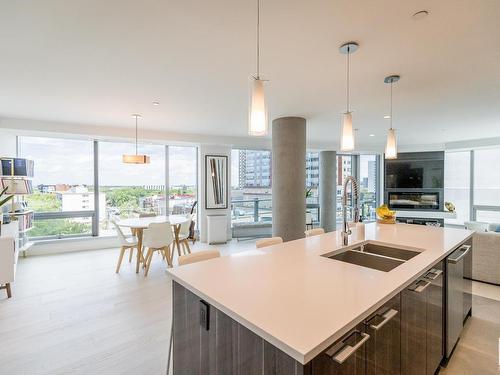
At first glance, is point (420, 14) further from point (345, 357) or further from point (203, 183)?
point (203, 183)

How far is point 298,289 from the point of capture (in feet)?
4.19

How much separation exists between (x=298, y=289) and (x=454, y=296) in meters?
1.66

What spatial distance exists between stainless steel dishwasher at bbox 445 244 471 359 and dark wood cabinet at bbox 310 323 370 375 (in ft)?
4.36

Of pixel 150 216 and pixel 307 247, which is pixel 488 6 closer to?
pixel 307 247

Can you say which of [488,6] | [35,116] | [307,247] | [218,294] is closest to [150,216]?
[35,116]

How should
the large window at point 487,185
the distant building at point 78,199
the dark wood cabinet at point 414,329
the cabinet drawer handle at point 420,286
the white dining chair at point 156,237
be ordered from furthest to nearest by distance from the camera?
the large window at point 487,185
the distant building at point 78,199
the white dining chair at point 156,237
the cabinet drawer handle at point 420,286
the dark wood cabinet at point 414,329

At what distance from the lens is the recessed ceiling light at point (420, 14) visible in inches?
68.9

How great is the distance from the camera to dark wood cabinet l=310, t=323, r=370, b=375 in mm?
895

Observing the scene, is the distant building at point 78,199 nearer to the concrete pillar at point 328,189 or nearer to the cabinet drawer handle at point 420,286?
the concrete pillar at point 328,189

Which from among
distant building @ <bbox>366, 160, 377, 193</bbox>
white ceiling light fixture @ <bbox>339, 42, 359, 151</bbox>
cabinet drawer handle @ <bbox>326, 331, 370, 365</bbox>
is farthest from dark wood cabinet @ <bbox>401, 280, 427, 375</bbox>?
distant building @ <bbox>366, 160, 377, 193</bbox>

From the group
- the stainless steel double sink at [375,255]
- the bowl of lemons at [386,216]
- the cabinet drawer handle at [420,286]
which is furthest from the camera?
the bowl of lemons at [386,216]

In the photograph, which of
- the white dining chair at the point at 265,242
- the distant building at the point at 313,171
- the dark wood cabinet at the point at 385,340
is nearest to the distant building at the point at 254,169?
the distant building at the point at 313,171

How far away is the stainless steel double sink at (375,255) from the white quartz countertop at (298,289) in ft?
0.20

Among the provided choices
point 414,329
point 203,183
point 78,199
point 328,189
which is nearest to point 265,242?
point 414,329
